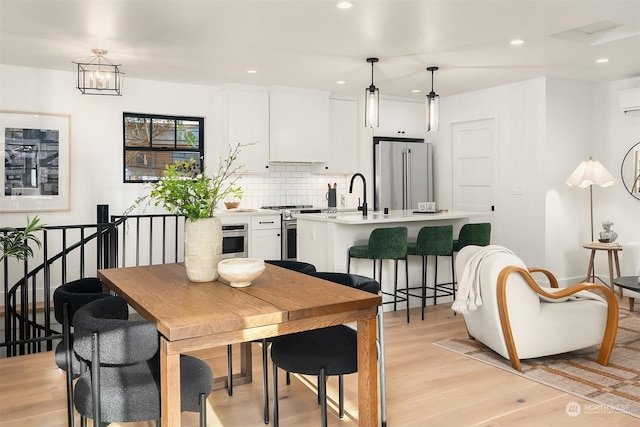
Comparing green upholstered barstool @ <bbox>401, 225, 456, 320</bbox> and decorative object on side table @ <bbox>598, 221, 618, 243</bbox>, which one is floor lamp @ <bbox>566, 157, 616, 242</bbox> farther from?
green upholstered barstool @ <bbox>401, 225, 456, 320</bbox>

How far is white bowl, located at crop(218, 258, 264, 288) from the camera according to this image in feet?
7.93

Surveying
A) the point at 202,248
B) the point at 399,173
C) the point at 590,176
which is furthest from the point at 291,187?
the point at 202,248

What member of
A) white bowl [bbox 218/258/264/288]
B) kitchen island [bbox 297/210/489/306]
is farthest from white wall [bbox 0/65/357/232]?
white bowl [bbox 218/258/264/288]

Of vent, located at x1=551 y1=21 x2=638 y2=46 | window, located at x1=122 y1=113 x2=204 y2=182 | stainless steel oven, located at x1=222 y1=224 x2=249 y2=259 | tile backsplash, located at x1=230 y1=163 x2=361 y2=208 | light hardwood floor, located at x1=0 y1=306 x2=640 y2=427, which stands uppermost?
vent, located at x1=551 y1=21 x2=638 y2=46

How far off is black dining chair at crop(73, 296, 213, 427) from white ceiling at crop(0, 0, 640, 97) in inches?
104

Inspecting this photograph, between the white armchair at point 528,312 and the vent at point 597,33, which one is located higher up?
the vent at point 597,33

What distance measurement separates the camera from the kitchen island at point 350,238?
5086mm

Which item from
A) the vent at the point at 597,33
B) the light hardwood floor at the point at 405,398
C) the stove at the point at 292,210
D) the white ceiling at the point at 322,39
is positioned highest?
the vent at the point at 597,33

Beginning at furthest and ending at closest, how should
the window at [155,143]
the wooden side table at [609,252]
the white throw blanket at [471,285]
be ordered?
the window at [155,143] → the wooden side table at [609,252] → the white throw blanket at [471,285]

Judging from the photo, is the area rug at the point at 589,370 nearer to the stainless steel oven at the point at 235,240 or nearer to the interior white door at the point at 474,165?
the stainless steel oven at the point at 235,240

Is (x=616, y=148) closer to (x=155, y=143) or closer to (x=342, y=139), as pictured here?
(x=342, y=139)

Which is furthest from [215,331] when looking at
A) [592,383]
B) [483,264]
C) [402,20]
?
[402,20]

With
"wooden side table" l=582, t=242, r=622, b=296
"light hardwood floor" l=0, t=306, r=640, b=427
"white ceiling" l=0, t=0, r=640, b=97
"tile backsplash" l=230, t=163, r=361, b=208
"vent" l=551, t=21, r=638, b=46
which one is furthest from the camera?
"tile backsplash" l=230, t=163, r=361, b=208

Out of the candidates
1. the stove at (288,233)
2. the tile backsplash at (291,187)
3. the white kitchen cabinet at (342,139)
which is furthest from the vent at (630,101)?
the stove at (288,233)
